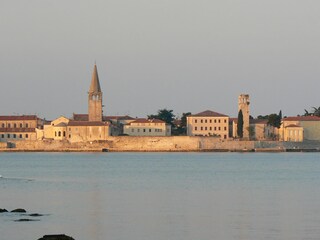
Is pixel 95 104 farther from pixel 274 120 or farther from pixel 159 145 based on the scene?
pixel 274 120

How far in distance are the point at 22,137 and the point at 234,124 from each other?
22.4 meters

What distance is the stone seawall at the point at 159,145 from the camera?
98000mm

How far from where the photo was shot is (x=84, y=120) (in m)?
102

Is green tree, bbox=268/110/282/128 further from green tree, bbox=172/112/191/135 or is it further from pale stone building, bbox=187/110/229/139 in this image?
green tree, bbox=172/112/191/135

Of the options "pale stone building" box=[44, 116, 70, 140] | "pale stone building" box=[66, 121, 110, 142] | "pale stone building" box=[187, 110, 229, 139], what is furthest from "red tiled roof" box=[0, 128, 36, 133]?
"pale stone building" box=[187, 110, 229, 139]

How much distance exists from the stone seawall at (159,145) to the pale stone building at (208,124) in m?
2.81

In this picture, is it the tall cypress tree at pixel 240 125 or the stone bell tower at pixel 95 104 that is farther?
the stone bell tower at pixel 95 104

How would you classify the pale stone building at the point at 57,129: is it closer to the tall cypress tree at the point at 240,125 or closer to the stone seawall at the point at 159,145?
the stone seawall at the point at 159,145
